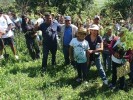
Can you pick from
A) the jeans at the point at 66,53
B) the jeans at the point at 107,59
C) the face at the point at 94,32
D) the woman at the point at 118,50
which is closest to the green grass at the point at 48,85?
the jeans at the point at 66,53

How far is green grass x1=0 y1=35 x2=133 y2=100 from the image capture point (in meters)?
8.85

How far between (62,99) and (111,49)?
1.89 m

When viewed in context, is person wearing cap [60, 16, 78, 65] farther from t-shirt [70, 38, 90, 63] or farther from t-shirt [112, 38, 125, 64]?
t-shirt [112, 38, 125, 64]

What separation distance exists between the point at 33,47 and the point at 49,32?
7.47ft

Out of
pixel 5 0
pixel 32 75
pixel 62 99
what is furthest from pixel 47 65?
pixel 5 0

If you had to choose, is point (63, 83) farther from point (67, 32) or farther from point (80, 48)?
point (67, 32)

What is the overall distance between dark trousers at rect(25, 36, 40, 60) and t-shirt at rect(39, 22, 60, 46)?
1855 millimetres

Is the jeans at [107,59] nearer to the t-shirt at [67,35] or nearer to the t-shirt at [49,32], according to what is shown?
the t-shirt at [67,35]

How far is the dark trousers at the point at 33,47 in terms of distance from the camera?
12.9 m

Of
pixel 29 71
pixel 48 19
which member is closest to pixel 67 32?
pixel 48 19

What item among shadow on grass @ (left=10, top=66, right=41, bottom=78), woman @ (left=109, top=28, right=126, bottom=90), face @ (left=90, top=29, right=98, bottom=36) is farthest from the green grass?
face @ (left=90, top=29, right=98, bottom=36)

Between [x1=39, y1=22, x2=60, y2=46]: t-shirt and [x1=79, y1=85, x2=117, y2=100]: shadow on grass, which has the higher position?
[x1=39, y1=22, x2=60, y2=46]: t-shirt

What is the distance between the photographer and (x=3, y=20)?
1233cm

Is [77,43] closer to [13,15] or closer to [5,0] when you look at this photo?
[13,15]
